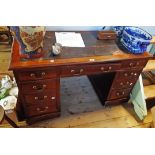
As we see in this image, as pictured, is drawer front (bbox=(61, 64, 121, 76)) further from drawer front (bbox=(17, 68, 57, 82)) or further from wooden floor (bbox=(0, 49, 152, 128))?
wooden floor (bbox=(0, 49, 152, 128))

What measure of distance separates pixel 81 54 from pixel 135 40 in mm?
501

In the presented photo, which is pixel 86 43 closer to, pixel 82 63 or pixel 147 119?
pixel 82 63

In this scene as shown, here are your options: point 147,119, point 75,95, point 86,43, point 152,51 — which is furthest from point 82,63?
point 152,51

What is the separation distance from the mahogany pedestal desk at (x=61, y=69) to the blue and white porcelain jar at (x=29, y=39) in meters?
0.06

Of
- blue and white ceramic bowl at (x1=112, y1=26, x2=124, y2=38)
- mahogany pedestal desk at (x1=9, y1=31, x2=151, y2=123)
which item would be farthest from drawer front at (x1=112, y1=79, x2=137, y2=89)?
blue and white ceramic bowl at (x1=112, y1=26, x2=124, y2=38)

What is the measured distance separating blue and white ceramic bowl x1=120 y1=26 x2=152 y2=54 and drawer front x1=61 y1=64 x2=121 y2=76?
0.69ft

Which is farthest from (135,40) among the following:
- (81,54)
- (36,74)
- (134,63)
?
(36,74)

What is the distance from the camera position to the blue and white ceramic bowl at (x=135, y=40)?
1476 mm

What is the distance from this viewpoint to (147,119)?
1893 mm

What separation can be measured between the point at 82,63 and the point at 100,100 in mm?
814

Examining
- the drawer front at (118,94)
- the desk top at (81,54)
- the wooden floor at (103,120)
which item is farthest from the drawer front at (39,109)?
the drawer front at (118,94)

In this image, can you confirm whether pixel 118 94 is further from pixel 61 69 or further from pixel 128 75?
pixel 61 69

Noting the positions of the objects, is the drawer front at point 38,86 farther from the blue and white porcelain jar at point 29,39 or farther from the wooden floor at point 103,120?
the wooden floor at point 103,120
